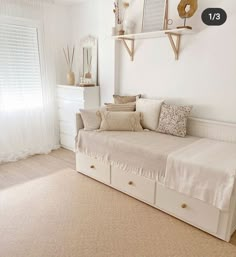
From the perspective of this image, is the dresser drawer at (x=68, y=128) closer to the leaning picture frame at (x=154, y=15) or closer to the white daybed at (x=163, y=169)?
the white daybed at (x=163, y=169)

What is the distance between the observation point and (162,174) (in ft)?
6.84

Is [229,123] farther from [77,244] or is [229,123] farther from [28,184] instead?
[28,184]

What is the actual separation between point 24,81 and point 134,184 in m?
2.28

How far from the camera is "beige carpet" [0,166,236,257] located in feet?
5.60

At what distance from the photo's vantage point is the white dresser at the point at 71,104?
3.43 meters

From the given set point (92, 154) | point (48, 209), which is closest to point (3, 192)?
point (48, 209)

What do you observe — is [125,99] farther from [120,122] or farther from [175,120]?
[175,120]

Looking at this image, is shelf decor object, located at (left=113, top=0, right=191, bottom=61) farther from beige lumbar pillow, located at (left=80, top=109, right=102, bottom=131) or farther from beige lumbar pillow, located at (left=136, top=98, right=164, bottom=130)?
beige lumbar pillow, located at (left=80, top=109, right=102, bottom=131)

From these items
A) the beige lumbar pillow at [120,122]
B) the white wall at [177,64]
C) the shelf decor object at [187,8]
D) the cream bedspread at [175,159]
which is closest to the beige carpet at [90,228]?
the cream bedspread at [175,159]

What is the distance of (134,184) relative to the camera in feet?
7.76

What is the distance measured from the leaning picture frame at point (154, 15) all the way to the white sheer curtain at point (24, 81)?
1608mm

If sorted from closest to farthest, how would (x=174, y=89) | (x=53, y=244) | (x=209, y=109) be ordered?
(x=53, y=244), (x=209, y=109), (x=174, y=89)

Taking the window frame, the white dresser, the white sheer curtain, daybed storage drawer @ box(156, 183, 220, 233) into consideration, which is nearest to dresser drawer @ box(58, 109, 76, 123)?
the white dresser

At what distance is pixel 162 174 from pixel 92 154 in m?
0.97
